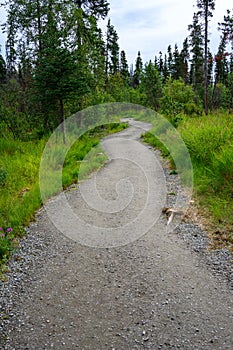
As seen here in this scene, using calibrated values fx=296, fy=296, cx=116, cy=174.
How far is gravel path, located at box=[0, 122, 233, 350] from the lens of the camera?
241 cm

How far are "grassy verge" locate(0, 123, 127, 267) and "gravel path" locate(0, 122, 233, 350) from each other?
22 cm

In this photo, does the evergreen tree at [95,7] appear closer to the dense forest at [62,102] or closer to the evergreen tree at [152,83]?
the dense forest at [62,102]

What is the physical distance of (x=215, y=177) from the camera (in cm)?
560

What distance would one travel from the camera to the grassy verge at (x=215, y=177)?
419 cm

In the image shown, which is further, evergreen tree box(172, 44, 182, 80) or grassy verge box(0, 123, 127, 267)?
evergreen tree box(172, 44, 182, 80)

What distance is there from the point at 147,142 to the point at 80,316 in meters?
9.60

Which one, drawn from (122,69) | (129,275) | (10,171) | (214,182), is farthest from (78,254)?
(122,69)

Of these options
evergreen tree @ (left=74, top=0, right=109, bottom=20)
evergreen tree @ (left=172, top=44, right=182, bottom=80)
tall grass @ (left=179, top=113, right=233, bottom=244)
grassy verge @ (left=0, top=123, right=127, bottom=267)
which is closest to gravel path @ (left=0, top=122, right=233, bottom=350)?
grassy verge @ (left=0, top=123, right=127, bottom=267)

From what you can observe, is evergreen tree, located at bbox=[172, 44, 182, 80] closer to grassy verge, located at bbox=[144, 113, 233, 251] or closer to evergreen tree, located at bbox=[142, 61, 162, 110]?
evergreen tree, located at bbox=[142, 61, 162, 110]

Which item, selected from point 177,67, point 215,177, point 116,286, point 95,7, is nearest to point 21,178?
point 215,177

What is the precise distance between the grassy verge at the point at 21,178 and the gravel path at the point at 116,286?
22cm

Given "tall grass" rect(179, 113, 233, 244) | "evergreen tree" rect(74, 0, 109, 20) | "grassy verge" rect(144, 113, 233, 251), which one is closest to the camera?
"grassy verge" rect(144, 113, 233, 251)

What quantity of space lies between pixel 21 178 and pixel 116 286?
4.43 meters

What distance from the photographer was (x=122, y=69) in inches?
2266
